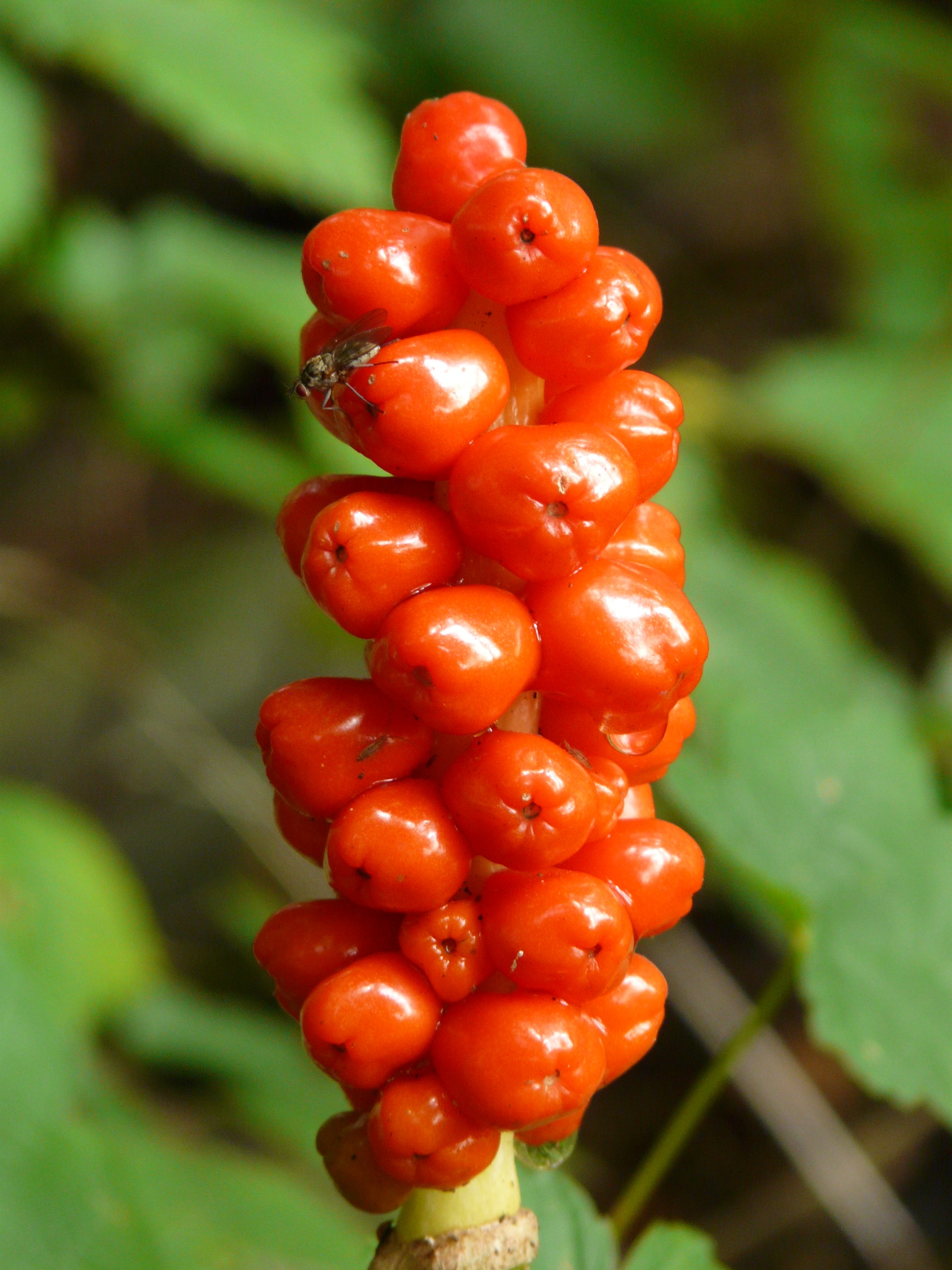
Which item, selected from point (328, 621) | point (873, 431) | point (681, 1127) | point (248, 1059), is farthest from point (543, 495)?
point (873, 431)

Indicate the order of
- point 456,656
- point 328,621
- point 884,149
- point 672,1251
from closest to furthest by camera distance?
point 456,656, point 672,1251, point 328,621, point 884,149

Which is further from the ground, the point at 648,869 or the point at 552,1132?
the point at 648,869

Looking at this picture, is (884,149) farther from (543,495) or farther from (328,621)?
(543,495)

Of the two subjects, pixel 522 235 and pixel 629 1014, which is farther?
pixel 629 1014

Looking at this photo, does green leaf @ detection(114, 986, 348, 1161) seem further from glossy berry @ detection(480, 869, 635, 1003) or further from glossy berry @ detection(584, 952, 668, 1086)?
glossy berry @ detection(480, 869, 635, 1003)

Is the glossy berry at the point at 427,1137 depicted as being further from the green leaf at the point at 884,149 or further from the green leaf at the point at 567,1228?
the green leaf at the point at 884,149

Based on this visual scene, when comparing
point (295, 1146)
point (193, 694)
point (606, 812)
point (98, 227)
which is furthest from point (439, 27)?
point (606, 812)

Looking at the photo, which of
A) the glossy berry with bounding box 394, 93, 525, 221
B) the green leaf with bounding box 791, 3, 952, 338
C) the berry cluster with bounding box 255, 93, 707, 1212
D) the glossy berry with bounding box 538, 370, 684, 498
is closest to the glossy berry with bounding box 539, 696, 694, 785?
the berry cluster with bounding box 255, 93, 707, 1212

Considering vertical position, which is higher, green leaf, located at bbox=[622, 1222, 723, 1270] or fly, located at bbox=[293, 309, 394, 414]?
fly, located at bbox=[293, 309, 394, 414]
